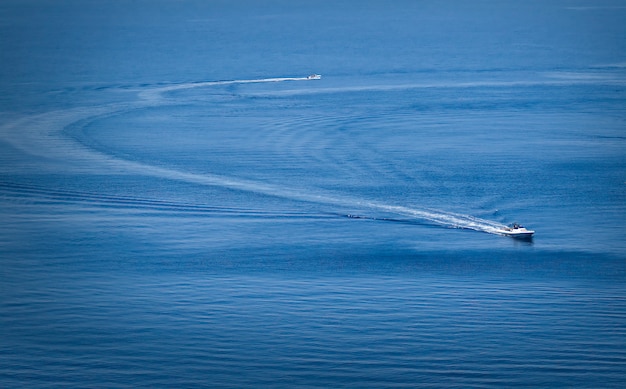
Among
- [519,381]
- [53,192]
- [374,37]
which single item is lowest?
[519,381]

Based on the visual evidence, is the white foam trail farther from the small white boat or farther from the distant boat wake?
the small white boat

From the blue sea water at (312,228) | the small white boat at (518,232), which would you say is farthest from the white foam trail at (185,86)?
the small white boat at (518,232)

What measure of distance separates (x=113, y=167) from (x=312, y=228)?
1352 cm

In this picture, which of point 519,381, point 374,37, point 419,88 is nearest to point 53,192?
point 519,381

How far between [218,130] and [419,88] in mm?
19856

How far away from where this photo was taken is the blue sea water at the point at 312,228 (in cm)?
2834

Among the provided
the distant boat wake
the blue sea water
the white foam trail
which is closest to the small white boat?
the blue sea water

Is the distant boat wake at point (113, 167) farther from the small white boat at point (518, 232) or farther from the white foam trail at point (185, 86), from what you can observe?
the white foam trail at point (185, 86)

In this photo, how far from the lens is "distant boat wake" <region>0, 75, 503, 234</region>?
40.5m

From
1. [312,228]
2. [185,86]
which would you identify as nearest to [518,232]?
[312,228]

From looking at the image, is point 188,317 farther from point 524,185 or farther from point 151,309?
point 524,185

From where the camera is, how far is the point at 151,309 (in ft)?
105

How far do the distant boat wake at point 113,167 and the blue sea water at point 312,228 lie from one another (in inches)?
6.3

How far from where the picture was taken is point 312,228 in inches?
1544
